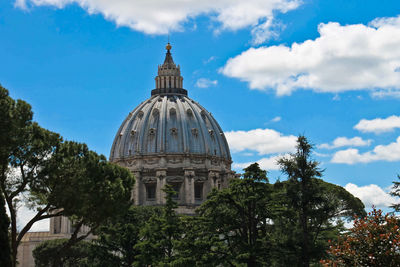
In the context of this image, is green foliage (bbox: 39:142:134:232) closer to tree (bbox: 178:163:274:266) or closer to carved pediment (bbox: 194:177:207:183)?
tree (bbox: 178:163:274:266)

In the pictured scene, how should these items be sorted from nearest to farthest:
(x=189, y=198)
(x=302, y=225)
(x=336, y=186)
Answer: (x=302, y=225), (x=336, y=186), (x=189, y=198)

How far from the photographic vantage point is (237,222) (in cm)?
3206

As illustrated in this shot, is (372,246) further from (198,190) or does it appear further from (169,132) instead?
(169,132)

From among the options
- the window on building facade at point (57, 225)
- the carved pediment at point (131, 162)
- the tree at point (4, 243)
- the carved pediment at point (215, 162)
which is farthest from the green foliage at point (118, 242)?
the carved pediment at point (215, 162)

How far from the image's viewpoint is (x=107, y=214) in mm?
30547

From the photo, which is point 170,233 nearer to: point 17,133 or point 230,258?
point 230,258

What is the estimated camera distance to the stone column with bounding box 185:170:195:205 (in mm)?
88637

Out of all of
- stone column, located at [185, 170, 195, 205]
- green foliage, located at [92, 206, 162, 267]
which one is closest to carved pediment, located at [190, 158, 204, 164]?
stone column, located at [185, 170, 195, 205]

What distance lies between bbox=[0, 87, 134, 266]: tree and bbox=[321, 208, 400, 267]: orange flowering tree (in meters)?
14.3

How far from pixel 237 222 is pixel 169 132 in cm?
6496

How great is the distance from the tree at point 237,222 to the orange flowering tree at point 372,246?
12.5 metres

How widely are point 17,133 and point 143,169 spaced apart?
6733cm

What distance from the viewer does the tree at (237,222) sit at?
31031 millimetres

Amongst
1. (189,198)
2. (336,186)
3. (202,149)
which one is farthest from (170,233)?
(202,149)
